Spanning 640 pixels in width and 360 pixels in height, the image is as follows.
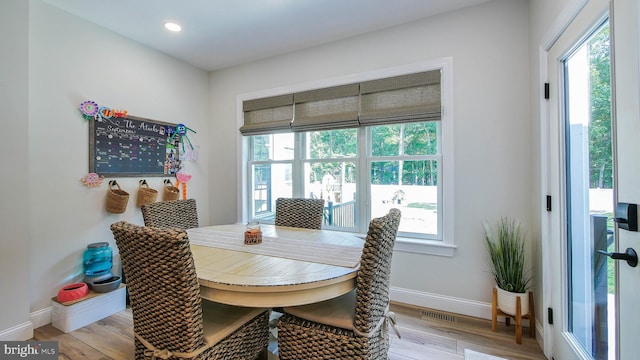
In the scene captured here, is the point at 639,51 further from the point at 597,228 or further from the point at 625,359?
the point at 625,359

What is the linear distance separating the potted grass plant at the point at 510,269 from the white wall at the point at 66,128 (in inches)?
139

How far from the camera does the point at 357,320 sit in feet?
4.24

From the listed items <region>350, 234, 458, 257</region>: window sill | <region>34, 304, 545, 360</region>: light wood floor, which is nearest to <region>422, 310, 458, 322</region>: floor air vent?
<region>34, 304, 545, 360</region>: light wood floor

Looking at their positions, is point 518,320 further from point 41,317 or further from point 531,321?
point 41,317

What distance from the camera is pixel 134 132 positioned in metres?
2.80

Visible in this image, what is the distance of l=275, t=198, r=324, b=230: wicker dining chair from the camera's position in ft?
8.05

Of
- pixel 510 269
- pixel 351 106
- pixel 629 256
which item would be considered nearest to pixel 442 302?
pixel 510 269

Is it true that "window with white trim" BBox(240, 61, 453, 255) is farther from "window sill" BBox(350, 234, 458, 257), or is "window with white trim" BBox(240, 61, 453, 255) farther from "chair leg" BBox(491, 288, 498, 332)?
"chair leg" BBox(491, 288, 498, 332)

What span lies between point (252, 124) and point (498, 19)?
108 inches

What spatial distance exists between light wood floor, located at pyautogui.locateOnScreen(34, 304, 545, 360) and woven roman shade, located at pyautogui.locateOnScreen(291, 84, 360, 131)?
6.41 ft

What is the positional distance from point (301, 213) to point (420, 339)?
4.61ft

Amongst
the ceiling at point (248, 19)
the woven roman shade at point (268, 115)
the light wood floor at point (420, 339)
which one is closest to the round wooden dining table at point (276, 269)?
the light wood floor at point (420, 339)

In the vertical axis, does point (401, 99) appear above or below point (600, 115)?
above

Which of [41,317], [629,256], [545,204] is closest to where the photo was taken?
[629,256]
